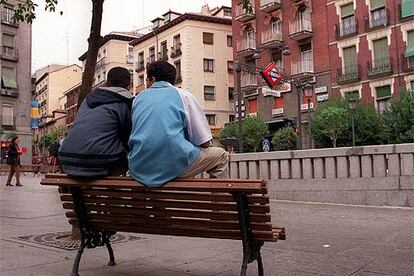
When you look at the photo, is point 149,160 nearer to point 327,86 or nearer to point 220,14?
point 327,86

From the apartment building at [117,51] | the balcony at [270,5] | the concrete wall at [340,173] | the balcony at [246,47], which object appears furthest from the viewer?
the apartment building at [117,51]

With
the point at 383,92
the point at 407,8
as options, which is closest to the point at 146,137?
the point at 407,8

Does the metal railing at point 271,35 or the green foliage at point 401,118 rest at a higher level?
the metal railing at point 271,35

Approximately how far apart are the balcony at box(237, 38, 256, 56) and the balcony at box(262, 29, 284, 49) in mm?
1561

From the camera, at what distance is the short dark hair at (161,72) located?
3.91 metres

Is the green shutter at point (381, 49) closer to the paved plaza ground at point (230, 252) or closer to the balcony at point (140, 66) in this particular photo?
the paved plaza ground at point (230, 252)

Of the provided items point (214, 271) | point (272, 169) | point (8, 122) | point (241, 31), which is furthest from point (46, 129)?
point (214, 271)

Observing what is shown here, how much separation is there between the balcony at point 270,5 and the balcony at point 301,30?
266 centimetres

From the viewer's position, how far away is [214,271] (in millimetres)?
4180

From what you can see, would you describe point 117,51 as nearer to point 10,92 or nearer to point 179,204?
point 10,92

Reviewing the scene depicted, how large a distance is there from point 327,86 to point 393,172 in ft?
96.9

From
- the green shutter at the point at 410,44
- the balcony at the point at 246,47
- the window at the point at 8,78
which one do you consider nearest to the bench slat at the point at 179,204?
the green shutter at the point at 410,44

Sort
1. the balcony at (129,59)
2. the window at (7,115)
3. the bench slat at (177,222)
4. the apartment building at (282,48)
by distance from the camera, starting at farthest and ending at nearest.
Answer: the balcony at (129,59) → the window at (7,115) → the apartment building at (282,48) → the bench slat at (177,222)

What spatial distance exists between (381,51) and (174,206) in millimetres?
34533
